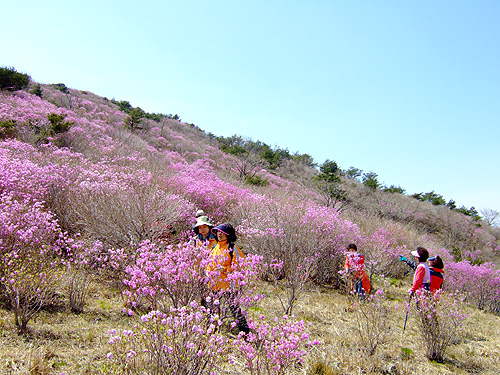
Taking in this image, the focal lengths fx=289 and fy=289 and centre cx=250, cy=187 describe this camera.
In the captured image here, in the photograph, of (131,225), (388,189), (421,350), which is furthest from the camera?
(388,189)

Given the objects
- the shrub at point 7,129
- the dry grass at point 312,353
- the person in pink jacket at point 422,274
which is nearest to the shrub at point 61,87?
the shrub at point 7,129

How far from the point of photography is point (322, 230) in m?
7.79

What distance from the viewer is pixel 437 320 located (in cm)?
433

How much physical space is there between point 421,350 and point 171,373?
451 centimetres

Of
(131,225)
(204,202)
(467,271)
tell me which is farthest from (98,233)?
(467,271)

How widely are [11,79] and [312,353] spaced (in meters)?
25.0

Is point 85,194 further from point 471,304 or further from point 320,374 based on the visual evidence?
point 471,304

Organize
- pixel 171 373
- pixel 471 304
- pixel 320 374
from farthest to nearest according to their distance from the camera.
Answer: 1. pixel 471 304
2. pixel 320 374
3. pixel 171 373

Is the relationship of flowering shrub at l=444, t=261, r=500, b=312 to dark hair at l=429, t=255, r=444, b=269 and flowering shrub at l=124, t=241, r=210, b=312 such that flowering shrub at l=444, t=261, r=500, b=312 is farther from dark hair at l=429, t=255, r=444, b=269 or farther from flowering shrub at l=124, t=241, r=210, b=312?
flowering shrub at l=124, t=241, r=210, b=312

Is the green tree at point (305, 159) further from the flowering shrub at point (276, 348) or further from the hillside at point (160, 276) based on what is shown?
the flowering shrub at point (276, 348)

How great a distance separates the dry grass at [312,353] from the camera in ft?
10.0

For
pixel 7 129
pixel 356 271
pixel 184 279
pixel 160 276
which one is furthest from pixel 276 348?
pixel 7 129

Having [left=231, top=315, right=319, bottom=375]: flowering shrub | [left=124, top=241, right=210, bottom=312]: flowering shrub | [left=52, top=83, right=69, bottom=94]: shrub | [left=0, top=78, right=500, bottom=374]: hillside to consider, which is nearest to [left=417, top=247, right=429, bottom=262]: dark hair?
[left=0, top=78, right=500, bottom=374]: hillside

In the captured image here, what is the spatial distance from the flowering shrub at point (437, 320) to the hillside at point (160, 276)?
6 cm
